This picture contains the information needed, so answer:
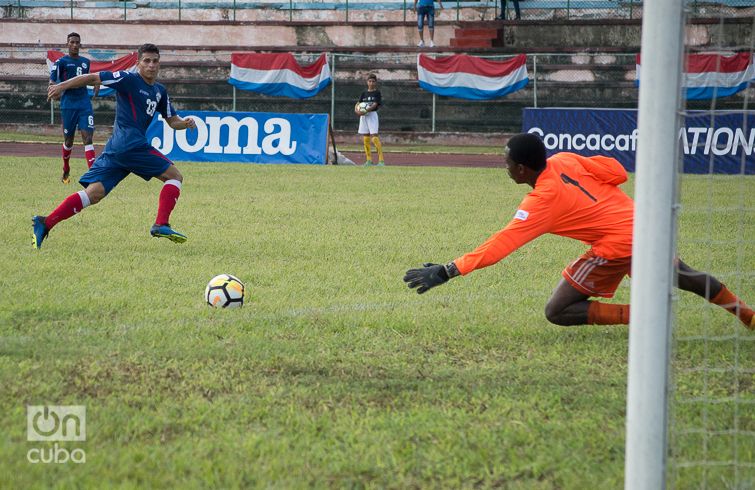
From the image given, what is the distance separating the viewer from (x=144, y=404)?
402cm

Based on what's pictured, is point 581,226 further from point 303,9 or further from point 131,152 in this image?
point 303,9

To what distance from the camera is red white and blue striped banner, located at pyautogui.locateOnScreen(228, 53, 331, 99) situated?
25.8 metres

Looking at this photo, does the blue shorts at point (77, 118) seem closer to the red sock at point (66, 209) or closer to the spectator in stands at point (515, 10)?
the red sock at point (66, 209)

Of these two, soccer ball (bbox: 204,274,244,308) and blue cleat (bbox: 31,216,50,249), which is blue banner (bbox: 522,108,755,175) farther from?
soccer ball (bbox: 204,274,244,308)

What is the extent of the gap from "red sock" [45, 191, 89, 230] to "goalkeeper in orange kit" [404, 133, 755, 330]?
14.2 ft

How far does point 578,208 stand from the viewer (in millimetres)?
5285

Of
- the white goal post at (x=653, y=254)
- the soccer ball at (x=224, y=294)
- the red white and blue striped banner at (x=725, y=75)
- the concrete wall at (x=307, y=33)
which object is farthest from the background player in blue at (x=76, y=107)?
the concrete wall at (x=307, y=33)

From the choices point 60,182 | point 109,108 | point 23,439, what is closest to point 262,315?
point 23,439

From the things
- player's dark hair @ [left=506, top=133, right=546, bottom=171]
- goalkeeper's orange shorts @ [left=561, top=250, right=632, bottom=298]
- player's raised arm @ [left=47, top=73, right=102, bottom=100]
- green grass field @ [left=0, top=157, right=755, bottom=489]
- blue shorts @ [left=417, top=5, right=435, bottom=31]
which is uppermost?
blue shorts @ [left=417, top=5, right=435, bottom=31]

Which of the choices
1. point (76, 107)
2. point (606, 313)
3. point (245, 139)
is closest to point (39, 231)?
point (606, 313)

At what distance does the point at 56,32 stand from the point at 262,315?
87.5 feet

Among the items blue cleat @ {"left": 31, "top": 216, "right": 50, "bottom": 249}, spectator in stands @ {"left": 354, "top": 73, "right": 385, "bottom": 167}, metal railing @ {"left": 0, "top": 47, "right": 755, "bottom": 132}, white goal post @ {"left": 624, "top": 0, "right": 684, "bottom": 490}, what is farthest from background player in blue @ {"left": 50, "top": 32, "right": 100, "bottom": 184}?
white goal post @ {"left": 624, "top": 0, "right": 684, "bottom": 490}

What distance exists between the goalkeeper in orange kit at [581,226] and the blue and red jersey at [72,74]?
35.1ft

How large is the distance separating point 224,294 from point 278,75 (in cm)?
2057
